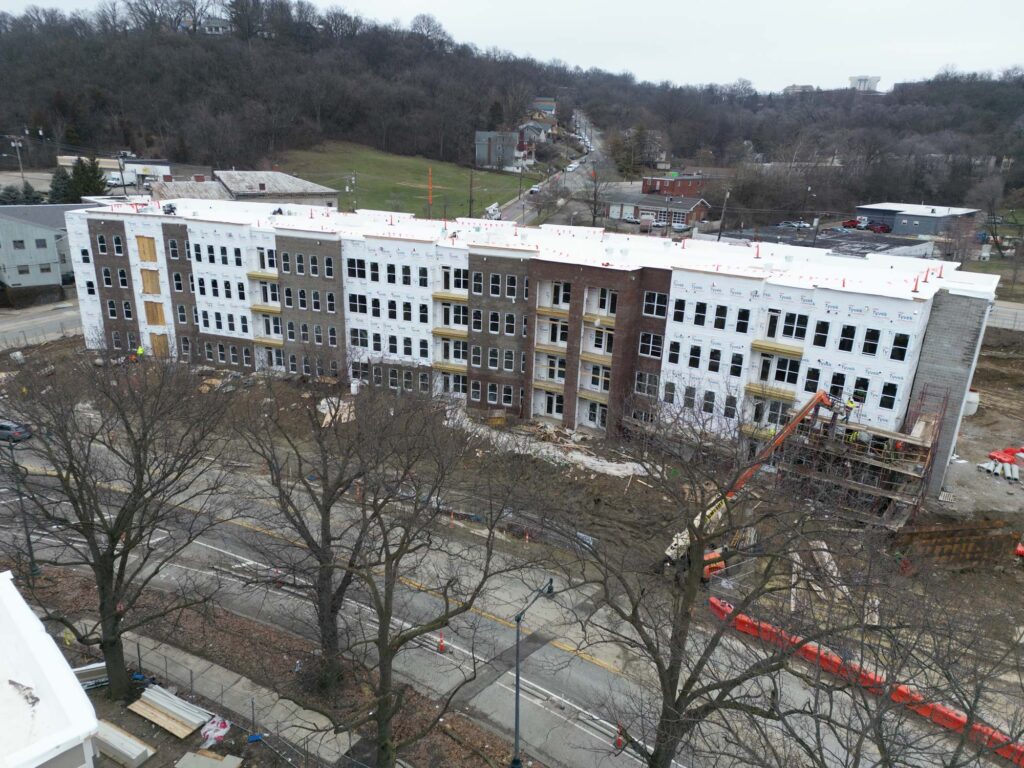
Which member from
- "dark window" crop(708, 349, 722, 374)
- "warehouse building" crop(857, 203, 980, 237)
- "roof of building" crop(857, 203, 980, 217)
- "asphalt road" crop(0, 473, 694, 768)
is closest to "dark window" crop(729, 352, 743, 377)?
"dark window" crop(708, 349, 722, 374)

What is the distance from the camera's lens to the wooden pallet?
1936 centimetres

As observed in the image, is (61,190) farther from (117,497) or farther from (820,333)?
(820,333)

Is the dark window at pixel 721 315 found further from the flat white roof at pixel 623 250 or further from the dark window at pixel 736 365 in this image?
the flat white roof at pixel 623 250

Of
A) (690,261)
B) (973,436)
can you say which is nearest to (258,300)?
(690,261)

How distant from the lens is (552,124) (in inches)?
6403

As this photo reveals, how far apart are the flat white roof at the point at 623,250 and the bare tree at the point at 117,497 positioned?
14844mm

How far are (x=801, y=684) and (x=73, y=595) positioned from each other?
1051 inches

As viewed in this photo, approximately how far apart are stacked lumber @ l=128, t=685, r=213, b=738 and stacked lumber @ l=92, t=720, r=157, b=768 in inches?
39.8

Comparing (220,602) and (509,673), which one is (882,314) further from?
(220,602)

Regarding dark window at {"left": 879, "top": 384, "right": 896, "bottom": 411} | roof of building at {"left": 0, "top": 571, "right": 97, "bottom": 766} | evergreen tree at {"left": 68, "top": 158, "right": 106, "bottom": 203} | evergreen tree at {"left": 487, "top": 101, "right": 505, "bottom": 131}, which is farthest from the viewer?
evergreen tree at {"left": 487, "top": 101, "right": 505, "bottom": 131}

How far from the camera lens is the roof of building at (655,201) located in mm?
96250

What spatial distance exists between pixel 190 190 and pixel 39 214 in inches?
596

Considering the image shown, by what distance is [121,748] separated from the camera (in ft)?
59.3

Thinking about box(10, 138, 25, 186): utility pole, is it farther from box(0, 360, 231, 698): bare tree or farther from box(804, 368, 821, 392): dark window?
box(804, 368, 821, 392): dark window
